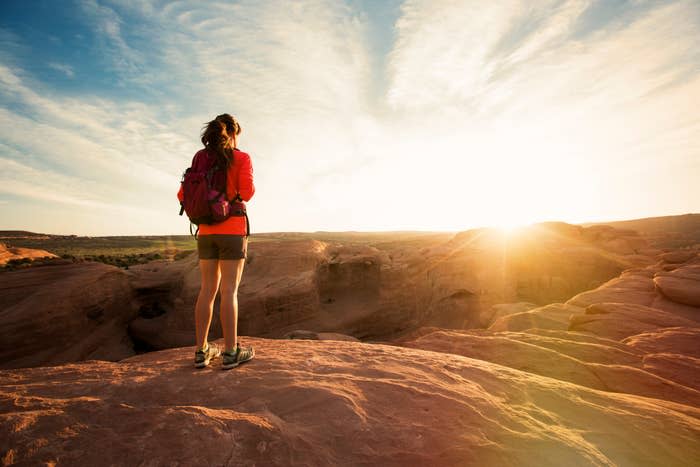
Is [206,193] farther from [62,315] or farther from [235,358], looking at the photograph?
[62,315]

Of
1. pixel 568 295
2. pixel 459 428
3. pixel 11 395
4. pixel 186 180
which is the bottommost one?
pixel 568 295

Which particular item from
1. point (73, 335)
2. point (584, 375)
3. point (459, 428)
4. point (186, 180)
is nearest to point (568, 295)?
point (584, 375)

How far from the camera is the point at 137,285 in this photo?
444 inches

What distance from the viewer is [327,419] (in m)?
2.23

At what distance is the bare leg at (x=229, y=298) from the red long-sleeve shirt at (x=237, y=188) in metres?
0.35

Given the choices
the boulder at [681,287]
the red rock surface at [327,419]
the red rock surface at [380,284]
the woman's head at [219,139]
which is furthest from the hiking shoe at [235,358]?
the boulder at [681,287]

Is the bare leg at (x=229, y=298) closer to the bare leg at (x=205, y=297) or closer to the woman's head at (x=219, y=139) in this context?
the bare leg at (x=205, y=297)

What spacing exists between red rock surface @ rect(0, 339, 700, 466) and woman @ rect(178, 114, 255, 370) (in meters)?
0.26

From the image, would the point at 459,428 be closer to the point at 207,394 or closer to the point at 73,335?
the point at 207,394

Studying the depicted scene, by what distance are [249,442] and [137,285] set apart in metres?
11.7

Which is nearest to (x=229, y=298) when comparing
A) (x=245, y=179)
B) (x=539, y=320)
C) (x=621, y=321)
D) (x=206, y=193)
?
(x=206, y=193)

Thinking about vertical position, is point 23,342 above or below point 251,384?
below

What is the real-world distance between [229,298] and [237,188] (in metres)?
1.22

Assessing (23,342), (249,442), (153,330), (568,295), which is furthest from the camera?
(568,295)
